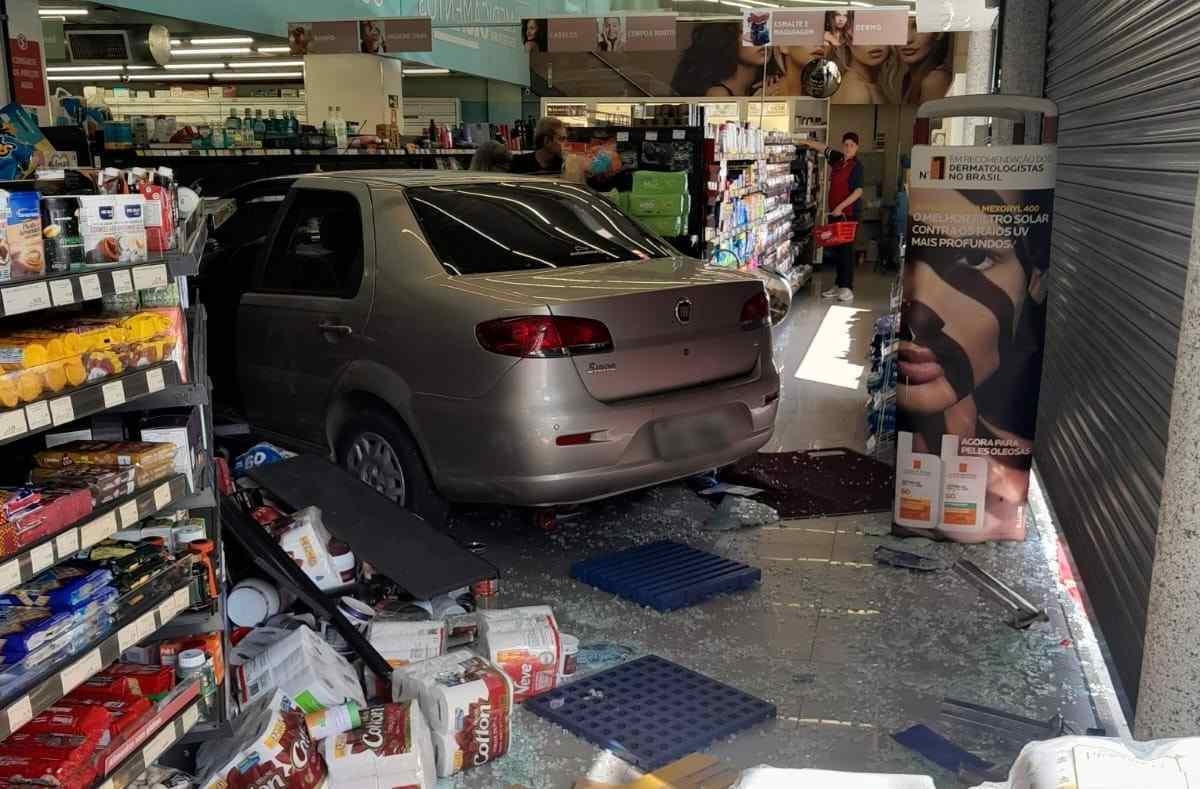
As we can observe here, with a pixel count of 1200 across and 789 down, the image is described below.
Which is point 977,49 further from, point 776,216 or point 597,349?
point 597,349

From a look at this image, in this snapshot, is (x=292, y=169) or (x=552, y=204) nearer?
(x=552, y=204)

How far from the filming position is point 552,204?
5.19m

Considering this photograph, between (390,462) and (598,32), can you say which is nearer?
(390,462)

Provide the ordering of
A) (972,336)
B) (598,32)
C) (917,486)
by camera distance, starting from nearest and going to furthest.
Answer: (972,336) → (917,486) → (598,32)

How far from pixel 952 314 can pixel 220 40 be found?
11558 millimetres

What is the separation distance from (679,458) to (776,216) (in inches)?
370

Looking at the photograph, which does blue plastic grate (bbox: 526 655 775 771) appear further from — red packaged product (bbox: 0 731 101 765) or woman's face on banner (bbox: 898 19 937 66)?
woman's face on banner (bbox: 898 19 937 66)

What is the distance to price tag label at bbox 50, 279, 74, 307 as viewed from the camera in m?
2.38

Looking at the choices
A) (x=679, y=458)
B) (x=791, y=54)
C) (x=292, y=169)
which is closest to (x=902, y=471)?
(x=679, y=458)

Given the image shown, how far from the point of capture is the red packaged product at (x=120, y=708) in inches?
99.4

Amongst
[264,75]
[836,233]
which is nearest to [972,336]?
[836,233]

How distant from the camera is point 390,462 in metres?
4.68

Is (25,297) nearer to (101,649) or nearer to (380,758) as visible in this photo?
(101,649)

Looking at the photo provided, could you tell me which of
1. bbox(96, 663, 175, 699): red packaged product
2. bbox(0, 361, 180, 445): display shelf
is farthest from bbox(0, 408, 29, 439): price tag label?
bbox(96, 663, 175, 699): red packaged product
